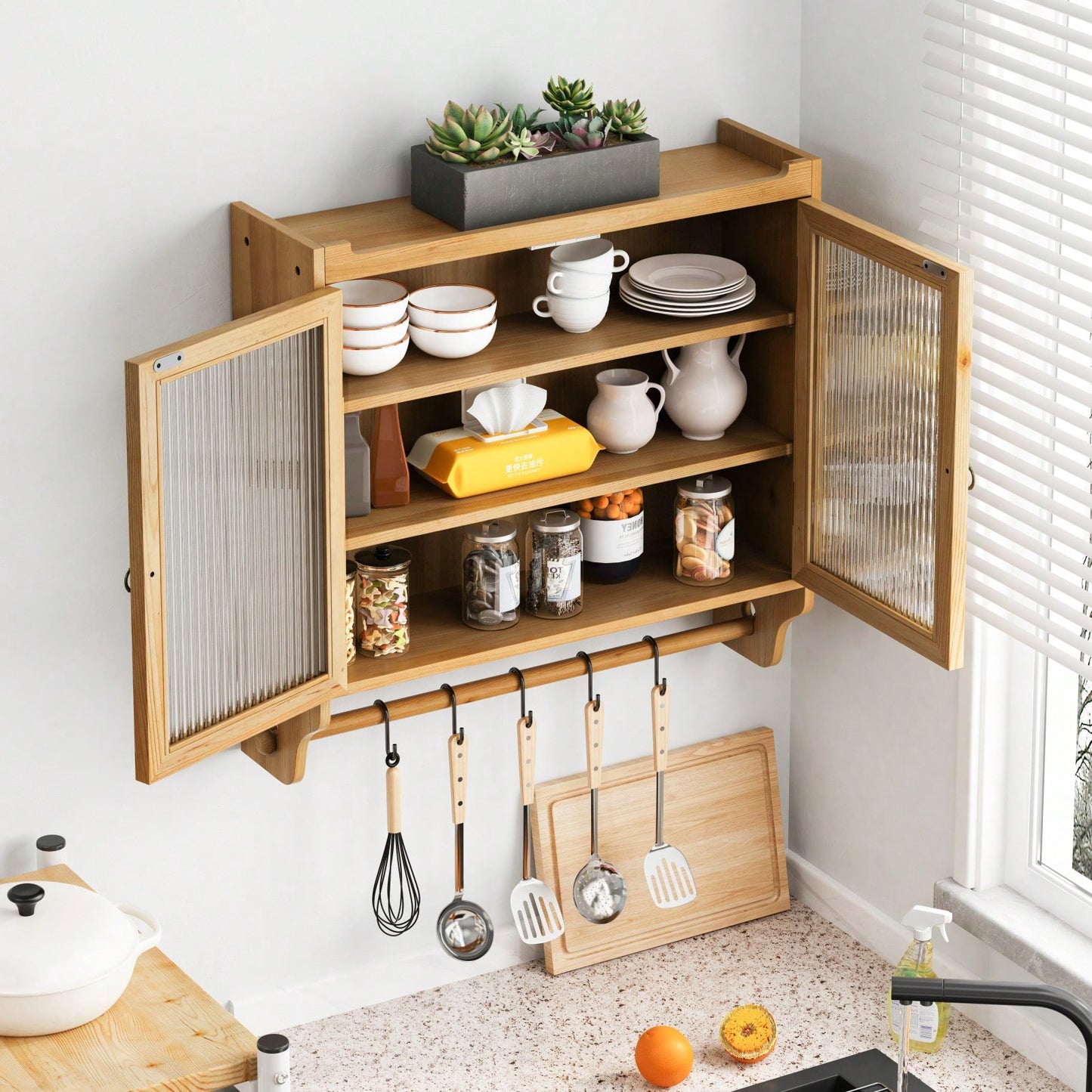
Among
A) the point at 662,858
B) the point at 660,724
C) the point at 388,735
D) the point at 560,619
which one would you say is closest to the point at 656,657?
the point at 660,724

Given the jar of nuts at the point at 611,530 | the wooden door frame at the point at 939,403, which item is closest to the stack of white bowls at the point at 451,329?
the jar of nuts at the point at 611,530

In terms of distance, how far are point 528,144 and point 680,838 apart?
117 centimetres

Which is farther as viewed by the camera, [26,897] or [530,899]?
[530,899]

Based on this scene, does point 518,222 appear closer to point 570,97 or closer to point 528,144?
point 528,144

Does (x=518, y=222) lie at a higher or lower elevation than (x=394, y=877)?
higher

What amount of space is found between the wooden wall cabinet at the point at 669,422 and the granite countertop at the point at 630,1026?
0.48 metres

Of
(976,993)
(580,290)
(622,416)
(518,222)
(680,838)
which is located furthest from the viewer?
(680,838)

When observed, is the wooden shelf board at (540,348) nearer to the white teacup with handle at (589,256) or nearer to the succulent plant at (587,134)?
the white teacup with handle at (589,256)

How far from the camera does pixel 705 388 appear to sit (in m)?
2.34

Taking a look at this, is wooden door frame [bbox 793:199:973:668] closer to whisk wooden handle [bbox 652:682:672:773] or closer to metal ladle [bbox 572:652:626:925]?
whisk wooden handle [bbox 652:682:672:773]

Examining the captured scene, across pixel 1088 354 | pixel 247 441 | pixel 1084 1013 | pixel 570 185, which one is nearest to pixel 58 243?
pixel 247 441

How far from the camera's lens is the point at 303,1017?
2461 mm

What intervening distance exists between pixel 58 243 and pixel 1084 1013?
146 cm

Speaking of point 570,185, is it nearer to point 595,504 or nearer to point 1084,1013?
point 595,504
